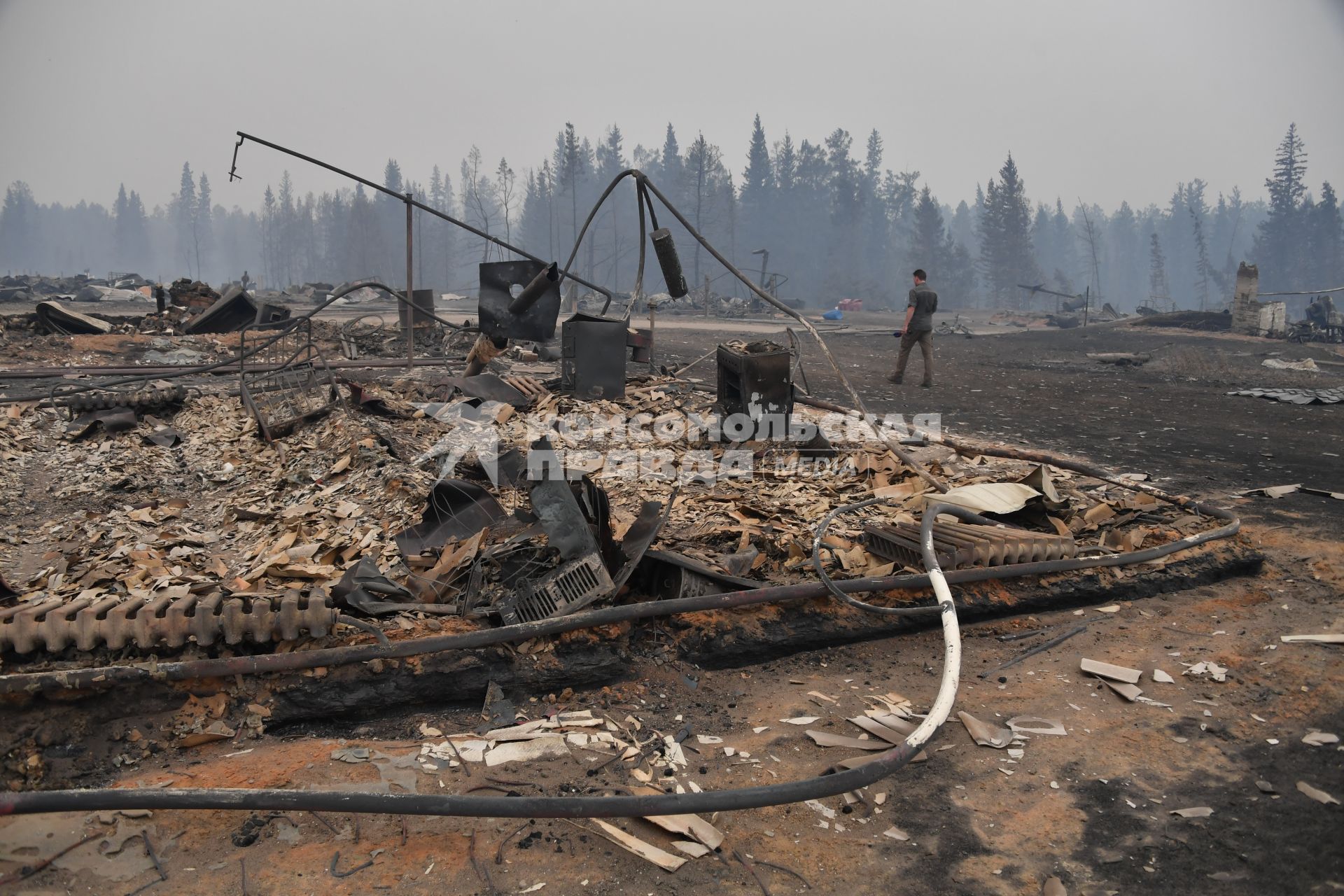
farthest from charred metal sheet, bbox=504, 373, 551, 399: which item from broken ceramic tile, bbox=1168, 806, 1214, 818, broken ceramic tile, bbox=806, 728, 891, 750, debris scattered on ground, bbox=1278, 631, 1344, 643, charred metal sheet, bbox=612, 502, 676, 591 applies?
broken ceramic tile, bbox=1168, 806, 1214, 818

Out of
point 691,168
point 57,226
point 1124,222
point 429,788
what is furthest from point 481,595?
point 57,226

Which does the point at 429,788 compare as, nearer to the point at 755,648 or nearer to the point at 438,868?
the point at 438,868

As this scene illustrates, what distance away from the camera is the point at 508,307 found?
1111cm

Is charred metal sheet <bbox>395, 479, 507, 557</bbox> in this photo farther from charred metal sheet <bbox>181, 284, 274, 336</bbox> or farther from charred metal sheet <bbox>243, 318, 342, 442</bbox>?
charred metal sheet <bbox>181, 284, 274, 336</bbox>

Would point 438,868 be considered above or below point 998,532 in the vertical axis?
below

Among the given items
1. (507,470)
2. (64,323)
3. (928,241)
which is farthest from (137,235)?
(507,470)

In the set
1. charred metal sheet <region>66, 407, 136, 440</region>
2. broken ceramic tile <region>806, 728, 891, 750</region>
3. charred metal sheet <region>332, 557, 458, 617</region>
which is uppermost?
charred metal sheet <region>66, 407, 136, 440</region>

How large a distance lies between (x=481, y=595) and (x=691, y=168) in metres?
74.4

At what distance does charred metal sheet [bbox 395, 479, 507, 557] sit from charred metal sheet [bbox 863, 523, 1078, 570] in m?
2.76

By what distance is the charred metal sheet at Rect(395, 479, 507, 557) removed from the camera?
5852mm

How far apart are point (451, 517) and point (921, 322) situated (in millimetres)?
10280

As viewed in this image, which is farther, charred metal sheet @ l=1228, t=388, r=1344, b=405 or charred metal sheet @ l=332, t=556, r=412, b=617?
charred metal sheet @ l=1228, t=388, r=1344, b=405

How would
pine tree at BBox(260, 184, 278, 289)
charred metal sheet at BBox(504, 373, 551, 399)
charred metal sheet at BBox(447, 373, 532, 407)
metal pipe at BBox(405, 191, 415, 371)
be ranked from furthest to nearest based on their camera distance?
pine tree at BBox(260, 184, 278, 289), metal pipe at BBox(405, 191, 415, 371), charred metal sheet at BBox(504, 373, 551, 399), charred metal sheet at BBox(447, 373, 532, 407)

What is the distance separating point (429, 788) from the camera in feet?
11.3
